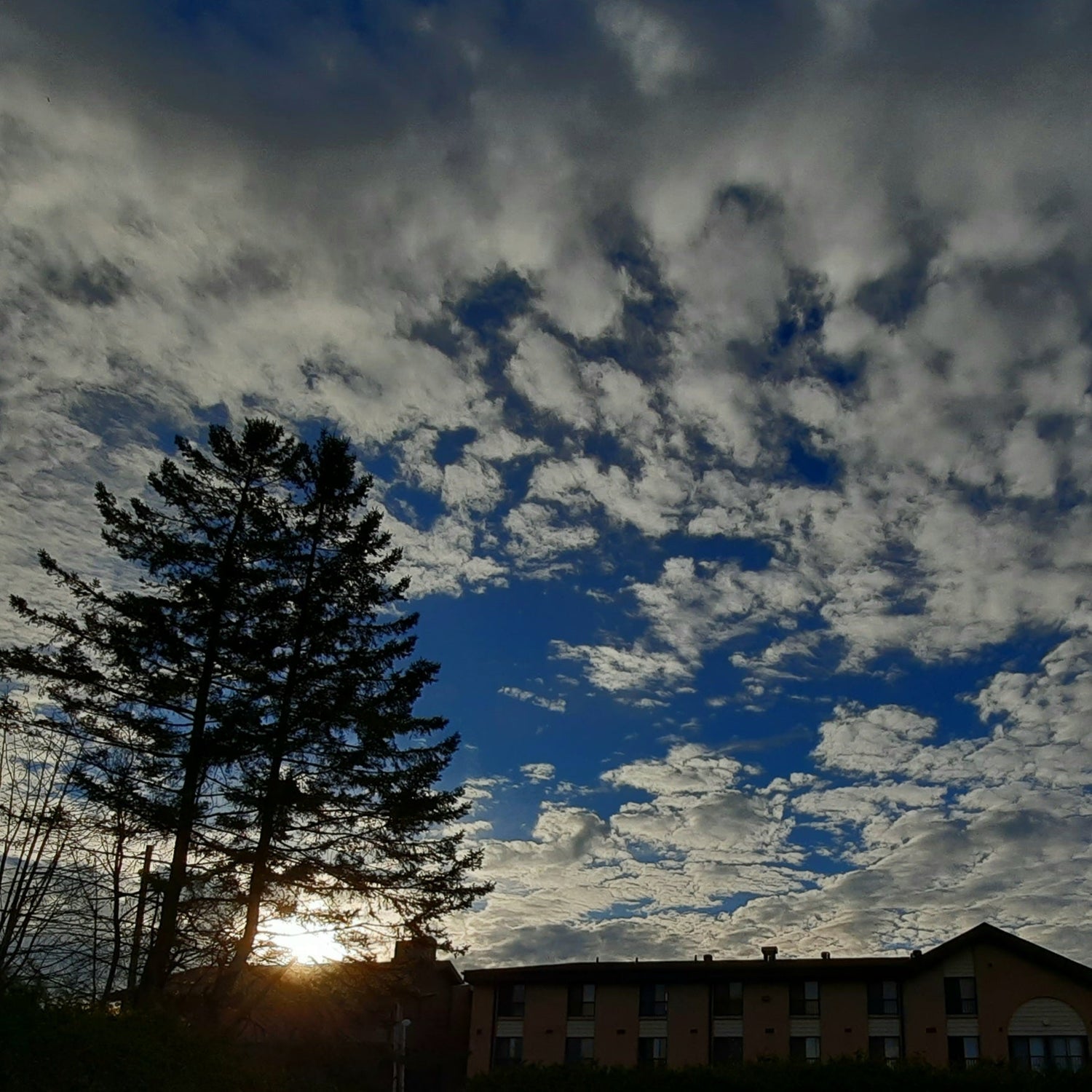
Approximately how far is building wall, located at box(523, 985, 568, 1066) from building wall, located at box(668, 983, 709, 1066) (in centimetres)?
506

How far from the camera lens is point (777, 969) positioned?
44.7 m

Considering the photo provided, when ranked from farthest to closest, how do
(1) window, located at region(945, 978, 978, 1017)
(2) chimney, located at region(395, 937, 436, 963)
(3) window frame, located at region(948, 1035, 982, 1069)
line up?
(1) window, located at region(945, 978, 978, 1017)
(3) window frame, located at region(948, 1035, 982, 1069)
(2) chimney, located at region(395, 937, 436, 963)

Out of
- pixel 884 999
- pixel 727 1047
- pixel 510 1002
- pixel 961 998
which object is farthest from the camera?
pixel 510 1002

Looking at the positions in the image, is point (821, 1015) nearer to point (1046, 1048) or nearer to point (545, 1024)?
point (1046, 1048)

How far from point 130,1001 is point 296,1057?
1259 centimetres

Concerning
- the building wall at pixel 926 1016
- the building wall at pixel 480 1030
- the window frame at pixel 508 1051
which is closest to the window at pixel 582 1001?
the window frame at pixel 508 1051

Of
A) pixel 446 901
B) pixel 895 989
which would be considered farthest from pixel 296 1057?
pixel 895 989

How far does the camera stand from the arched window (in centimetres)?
3962

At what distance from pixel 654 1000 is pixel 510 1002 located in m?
7.02

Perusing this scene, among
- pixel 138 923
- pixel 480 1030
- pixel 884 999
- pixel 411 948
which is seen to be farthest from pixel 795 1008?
pixel 138 923

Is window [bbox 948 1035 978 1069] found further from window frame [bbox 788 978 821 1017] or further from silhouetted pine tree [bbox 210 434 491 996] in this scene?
silhouetted pine tree [bbox 210 434 491 996]

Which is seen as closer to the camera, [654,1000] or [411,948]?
[411,948]

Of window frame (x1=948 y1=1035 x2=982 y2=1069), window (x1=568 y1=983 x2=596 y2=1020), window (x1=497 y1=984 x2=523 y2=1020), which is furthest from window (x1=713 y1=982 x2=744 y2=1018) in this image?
window (x1=497 y1=984 x2=523 y2=1020)

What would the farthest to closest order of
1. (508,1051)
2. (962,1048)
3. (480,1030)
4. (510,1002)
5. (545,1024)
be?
(510,1002), (480,1030), (508,1051), (545,1024), (962,1048)
